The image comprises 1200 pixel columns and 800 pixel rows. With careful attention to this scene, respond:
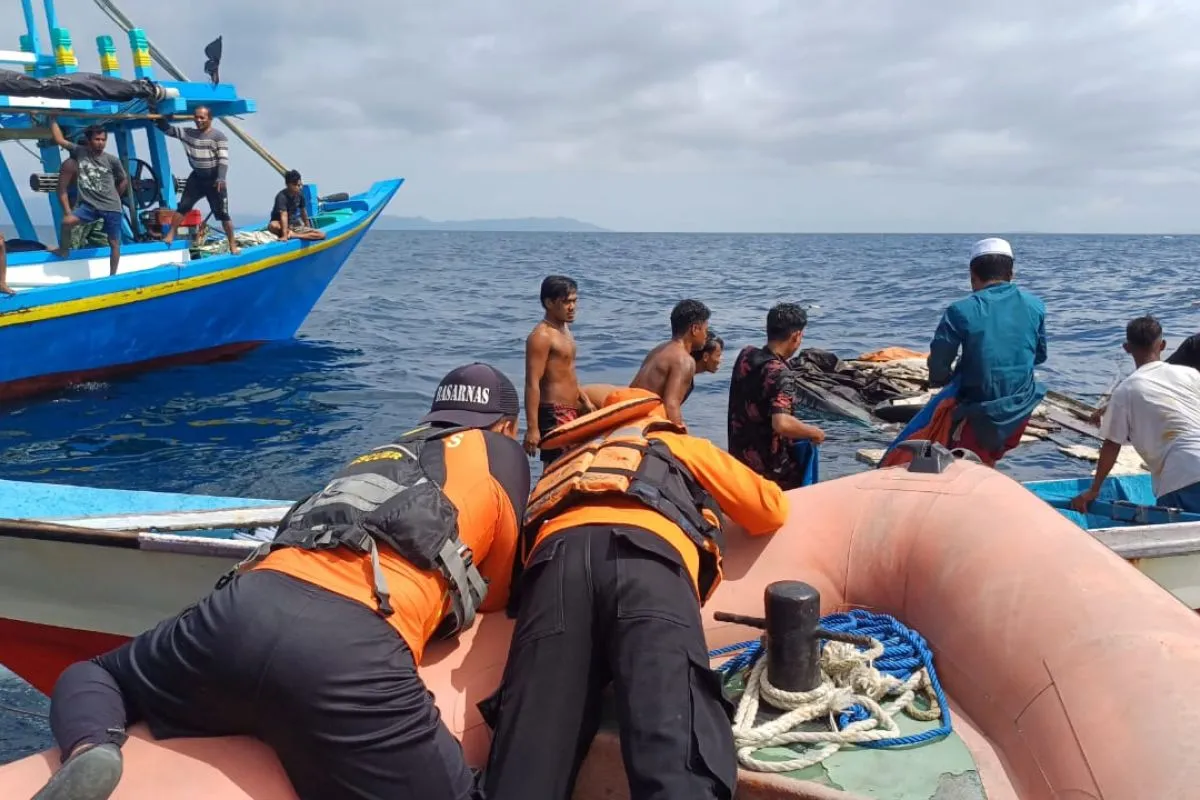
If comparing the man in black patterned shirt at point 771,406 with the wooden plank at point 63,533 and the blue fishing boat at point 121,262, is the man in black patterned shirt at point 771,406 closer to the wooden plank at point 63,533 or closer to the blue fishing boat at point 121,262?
the wooden plank at point 63,533

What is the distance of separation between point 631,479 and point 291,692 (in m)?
1.05

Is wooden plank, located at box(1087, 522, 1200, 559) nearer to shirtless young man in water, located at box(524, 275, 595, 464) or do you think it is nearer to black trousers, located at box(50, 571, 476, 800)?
shirtless young man in water, located at box(524, 275, 595, 464)

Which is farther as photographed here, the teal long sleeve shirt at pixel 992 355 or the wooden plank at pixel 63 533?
the teal long sleeve shirt at pixel 992 355

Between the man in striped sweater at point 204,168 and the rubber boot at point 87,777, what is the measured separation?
11.7m

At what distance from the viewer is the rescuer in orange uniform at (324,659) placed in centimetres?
198

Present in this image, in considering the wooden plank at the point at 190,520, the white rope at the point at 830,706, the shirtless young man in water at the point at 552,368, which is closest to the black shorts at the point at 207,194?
the shirtless young man in water at the point at 552,368

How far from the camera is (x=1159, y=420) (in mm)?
4559

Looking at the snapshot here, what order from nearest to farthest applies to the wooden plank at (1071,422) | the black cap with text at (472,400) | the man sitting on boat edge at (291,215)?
the black cap with text at (472,400) → the wooden plank at (1071,422) → the man sitting on boat edge at (291,215)

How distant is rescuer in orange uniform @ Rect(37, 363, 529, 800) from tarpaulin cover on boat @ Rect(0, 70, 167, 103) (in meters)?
10.7

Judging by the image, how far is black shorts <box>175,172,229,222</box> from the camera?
40.7ft

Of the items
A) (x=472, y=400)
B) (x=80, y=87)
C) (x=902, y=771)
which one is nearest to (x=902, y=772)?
(x=902, y=771)

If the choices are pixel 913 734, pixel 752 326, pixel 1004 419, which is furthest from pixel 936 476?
pixel 752 326

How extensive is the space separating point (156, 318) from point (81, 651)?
9.02 m

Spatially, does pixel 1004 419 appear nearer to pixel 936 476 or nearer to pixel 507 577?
pixel 936 476
